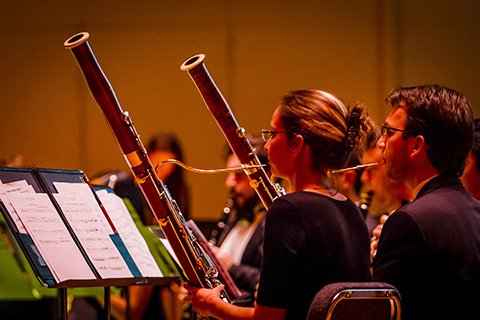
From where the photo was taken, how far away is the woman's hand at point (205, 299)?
183 cm

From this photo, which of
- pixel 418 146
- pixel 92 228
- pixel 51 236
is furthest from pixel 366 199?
pixel 51 236

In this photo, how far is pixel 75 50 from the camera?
182 centimetres

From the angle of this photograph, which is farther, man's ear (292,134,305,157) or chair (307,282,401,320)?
man's ear (292,134,305,157)

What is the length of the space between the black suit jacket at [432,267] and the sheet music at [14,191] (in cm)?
98

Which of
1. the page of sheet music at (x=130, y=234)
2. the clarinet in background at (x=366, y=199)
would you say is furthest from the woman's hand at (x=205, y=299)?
the clarinet in background at (x=366, y=199)

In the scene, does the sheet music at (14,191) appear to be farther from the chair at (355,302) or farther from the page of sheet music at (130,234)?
the chair at (355,302)

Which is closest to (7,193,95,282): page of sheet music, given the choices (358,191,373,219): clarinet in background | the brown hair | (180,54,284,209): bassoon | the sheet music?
the sheet music

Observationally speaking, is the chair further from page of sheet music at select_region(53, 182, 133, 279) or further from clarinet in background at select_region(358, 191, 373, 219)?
clarinet in background at select_region(358, 191, 373, 219)

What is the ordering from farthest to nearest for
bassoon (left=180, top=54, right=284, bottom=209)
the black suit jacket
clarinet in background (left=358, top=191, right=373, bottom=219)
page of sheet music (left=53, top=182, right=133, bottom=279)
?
clarinet in background (left=358, top=191, right=373, bottom=219) < bassoon (left=180, top=54, right=284, bottom=209) < page of sheet music (left=53, top=182, right=133, bottom=279) < the black suit jacket

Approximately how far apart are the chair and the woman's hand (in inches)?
19.3

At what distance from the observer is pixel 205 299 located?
186 cm

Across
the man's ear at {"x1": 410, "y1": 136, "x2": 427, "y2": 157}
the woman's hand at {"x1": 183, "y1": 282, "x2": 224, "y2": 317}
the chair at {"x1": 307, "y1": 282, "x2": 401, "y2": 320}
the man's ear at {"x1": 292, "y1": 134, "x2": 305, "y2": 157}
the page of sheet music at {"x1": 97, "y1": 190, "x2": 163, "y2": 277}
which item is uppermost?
the man's ear at {"x1": 292, "y1": 134, "x2": 305, "y2": 157}

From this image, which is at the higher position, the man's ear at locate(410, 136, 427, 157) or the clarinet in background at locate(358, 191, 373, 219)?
the man's ear at locate(410, 136, 427, 157)

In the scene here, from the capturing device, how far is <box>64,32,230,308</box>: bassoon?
1.83 meters
